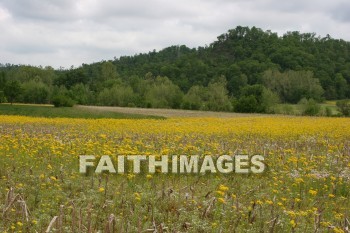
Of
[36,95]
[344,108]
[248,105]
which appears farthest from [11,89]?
[344,108]

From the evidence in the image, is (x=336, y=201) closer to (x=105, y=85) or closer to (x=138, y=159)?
(x=138, y=159)

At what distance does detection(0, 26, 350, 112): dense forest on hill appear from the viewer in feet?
254

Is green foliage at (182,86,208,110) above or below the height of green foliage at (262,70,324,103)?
below

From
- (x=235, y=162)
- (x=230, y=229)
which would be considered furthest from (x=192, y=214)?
(x=235, y=162)

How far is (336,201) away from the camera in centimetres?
791

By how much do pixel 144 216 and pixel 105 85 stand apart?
101081 millimetres

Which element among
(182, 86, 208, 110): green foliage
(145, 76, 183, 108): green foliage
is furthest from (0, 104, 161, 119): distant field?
(145, 76, 183, 108): green foliage

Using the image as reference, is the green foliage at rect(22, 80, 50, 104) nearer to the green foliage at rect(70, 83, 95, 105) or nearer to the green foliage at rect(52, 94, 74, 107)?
the green foliage at rect(70, 83, 95, 105)

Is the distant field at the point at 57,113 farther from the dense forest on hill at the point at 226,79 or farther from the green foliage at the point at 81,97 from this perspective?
the green foliage at the point at 81,97

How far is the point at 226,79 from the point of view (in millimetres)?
105062

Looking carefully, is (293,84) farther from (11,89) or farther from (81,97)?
(11,89)

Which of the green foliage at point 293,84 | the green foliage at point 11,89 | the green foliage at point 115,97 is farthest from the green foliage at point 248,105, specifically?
the green foliage at point 11,89

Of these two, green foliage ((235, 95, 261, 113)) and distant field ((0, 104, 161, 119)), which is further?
green foliage ((235, 95, 261, 113))

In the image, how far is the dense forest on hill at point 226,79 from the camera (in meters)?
77.5
